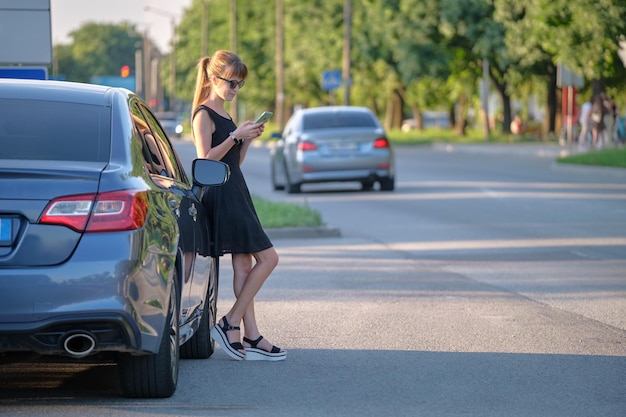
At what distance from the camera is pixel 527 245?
15.6 meters

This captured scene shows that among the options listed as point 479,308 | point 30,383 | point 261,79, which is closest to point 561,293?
point 479,308

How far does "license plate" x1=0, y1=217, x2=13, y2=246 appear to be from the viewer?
6.04 m

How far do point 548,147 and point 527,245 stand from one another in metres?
33.4

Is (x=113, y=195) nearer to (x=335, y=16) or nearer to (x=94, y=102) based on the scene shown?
(x=94, y=102)

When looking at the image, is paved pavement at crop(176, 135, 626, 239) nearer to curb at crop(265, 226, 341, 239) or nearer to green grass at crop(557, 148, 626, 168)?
curb at crop(265, 226, 341, 239)

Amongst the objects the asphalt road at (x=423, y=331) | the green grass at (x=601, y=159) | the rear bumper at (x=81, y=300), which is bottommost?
the asphalt road at (x=423, y=331)

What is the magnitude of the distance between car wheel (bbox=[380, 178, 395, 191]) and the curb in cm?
873

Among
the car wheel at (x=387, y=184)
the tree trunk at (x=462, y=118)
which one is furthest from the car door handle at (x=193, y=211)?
the tree trunk at (x=462, y=118)

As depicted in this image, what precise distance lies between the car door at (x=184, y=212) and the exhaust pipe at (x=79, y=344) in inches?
33.3

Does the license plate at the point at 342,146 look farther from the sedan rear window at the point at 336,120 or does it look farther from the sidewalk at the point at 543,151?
the sidewalk at the point at 543,151

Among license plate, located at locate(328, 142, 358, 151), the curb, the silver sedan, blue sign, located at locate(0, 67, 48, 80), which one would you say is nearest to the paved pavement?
the curb

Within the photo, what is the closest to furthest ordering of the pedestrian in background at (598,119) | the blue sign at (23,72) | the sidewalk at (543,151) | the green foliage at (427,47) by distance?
the blue sign at (23,72), the sidewalk at (543,151), the green foliage at (427,47), the pedestrian in background at (598,119)

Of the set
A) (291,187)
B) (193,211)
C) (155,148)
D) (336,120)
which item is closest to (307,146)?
(291,187)

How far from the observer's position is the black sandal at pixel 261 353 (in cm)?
810
